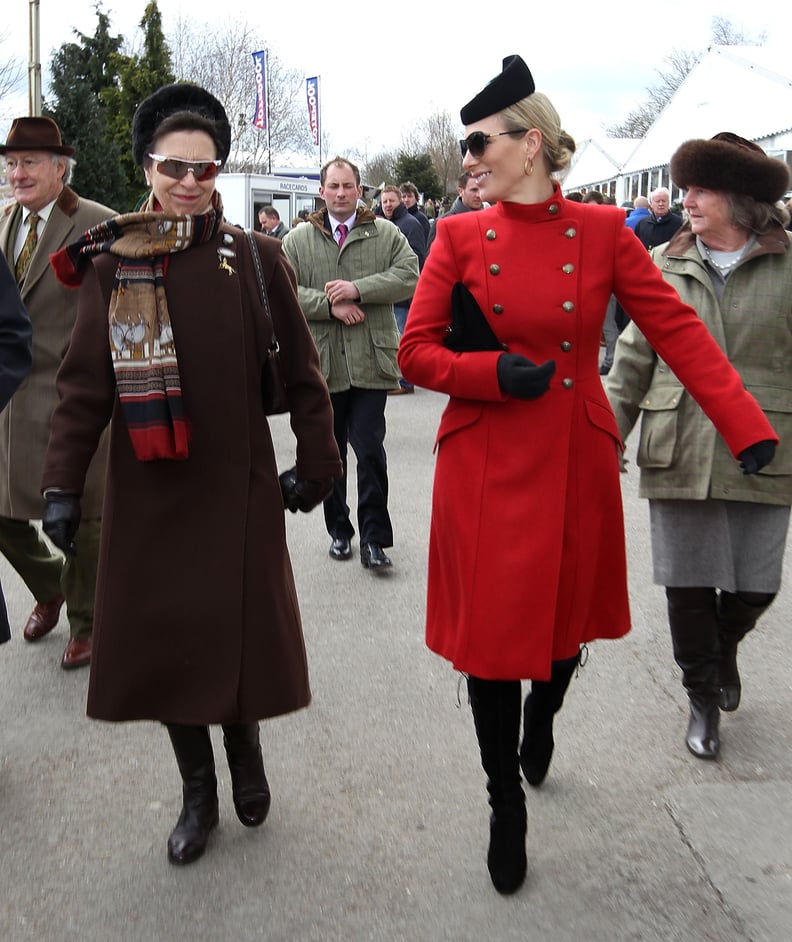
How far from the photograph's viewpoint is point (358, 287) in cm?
600

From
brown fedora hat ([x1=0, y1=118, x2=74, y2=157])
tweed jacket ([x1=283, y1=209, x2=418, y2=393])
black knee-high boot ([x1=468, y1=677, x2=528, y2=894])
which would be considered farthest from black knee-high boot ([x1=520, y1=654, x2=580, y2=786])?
brown fedora hat ([x1=0, y1=118, x2=74, y2=157])

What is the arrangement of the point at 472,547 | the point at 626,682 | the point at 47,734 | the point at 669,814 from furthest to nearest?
the point at 626,682 → the point at 47,734 → the point at 669,814 → the point at 472,547

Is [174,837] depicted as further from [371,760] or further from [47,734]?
[47,734]

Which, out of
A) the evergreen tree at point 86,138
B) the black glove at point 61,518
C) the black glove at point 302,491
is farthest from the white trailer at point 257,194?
the black glove at point 61,518

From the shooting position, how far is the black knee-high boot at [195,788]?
321 cm

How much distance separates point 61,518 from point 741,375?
2.23 metres

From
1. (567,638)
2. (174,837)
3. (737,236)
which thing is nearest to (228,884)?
(174,837)

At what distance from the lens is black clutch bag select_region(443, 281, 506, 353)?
9.46 feet

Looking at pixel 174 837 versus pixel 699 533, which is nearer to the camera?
pixel 174 837

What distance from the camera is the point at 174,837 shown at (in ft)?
10.5

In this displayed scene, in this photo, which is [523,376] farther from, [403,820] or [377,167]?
[377,167]

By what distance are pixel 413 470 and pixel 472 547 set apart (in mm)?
5688

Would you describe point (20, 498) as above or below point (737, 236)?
below

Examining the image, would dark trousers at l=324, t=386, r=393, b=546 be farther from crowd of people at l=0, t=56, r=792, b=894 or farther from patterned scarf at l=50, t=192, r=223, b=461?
patterned scarf at l=50, t=192, r=223, b=461
